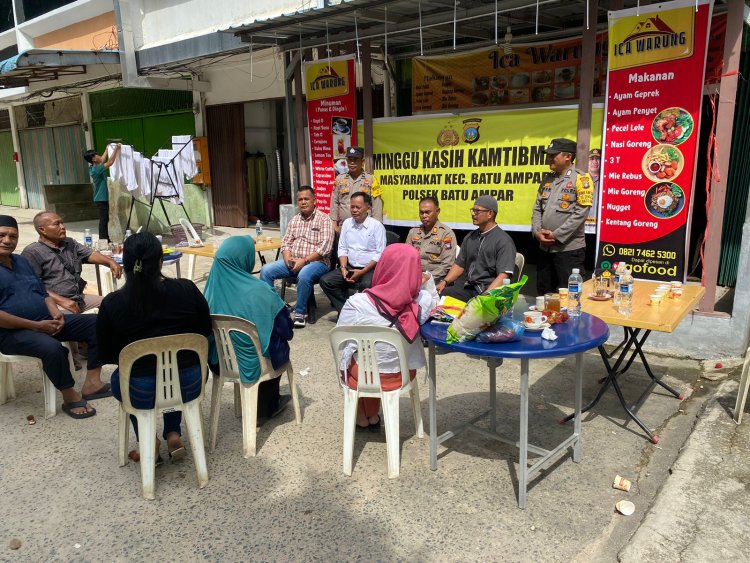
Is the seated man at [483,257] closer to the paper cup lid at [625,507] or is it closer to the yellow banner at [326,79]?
the paper cup lid at [625,507]

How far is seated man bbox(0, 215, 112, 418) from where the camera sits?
4.14 m

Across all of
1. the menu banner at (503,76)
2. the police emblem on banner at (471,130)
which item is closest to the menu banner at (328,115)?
the menu banner at (503,76)

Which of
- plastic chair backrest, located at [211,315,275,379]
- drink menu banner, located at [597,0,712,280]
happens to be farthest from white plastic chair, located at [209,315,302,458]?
drink menu banner, located at [597,0,712,280]

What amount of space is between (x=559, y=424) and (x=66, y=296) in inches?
158

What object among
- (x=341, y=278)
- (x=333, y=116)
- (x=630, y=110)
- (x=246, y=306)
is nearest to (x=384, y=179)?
(x=333, y=116)

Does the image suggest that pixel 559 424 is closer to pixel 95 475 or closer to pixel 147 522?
pixel 147 522

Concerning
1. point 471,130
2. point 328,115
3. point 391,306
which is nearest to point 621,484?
point 391,306

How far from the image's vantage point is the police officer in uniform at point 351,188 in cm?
692

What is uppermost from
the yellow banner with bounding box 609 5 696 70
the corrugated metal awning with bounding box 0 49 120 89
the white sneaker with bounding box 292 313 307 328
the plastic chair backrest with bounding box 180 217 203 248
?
the corrugated metal awning with bounding box 0 49 120 89

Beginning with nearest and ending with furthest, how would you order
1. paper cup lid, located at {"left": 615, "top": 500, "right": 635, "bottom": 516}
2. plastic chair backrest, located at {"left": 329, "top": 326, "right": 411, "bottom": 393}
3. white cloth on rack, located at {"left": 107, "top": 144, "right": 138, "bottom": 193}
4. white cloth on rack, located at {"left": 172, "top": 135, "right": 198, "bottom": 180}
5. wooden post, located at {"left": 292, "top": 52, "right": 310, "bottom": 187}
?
paper cup lid, located at {"left": 615, "top": 500, "right": 635, "bottom": 516}, plastic chair backrest, located at {"left": 329, "top": 326, "right": 411, "bottom": 393}, wooden post, located at {"left": 292, "top": 52, "right": 310, "bottom": 187}, white cloth on rack, located at {"left": 107, "top": 144, "right": 138, "bottom": 193}, white cloth on rack, located at {"left": 172, "top": 135, "right": 198, "bottom": 180}

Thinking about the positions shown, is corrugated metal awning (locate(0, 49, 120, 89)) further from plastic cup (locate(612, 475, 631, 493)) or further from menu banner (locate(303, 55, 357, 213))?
plastic cup (locate(612, 475, 631, 493))

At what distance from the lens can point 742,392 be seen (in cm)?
382

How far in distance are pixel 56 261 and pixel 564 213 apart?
14.3 feet

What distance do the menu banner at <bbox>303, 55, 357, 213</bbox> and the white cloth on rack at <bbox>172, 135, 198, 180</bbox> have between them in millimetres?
4086
